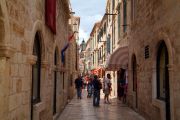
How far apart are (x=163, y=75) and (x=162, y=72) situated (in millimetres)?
158

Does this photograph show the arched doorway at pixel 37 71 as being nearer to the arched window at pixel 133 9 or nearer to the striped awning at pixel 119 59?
the arched window at pixel 133 9

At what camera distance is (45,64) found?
356 inches

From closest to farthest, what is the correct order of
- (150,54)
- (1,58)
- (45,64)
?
(1,58) → (45,64) → (150,54)

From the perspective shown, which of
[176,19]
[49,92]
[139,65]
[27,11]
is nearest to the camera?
[27,11]

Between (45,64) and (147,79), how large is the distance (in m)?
4.21

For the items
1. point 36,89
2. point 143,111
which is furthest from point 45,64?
point 143,111

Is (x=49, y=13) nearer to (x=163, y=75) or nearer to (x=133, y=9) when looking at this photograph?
(x=163, y=75)

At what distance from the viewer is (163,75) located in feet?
32.2

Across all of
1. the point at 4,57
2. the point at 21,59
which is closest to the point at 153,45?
the point at 21,59

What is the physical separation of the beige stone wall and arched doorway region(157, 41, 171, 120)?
0.15 meters

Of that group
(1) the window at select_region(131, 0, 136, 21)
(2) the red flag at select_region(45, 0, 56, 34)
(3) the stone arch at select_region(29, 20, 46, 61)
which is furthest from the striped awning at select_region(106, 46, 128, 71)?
(3) the stone arch at select_region(29, 20, 46, 61)

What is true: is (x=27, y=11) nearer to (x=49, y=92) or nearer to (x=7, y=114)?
(x=7, y=114)

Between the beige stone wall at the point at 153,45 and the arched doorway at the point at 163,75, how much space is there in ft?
0.48

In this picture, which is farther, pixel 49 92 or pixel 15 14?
pixel 49 92
